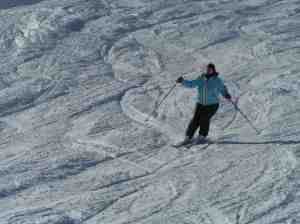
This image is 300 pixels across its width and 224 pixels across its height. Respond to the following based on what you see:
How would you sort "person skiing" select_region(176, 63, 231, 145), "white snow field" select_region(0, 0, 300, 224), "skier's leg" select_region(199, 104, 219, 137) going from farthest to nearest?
"skier's leg" select_region(199, 104, 219, 137)
"person skiing" select_region(176, 63, 231, 145)
"white snow field" select_region(0, 0, 300, 224)

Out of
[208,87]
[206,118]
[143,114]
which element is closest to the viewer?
[208,87]

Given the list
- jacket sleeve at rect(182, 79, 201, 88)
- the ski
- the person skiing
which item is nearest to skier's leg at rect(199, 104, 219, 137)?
the person skiing

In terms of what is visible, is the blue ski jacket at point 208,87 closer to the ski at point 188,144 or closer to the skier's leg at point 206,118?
the skier's leg at point 206,118

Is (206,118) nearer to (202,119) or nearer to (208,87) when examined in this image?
(202,119)

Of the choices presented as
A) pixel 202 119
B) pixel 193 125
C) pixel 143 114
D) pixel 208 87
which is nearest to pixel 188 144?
pixel 193 125

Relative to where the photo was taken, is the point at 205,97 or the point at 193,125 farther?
the point at 193,125

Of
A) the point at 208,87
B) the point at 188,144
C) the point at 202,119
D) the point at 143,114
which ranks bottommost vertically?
the point at 188,144

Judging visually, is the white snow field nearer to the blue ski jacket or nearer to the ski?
the ski

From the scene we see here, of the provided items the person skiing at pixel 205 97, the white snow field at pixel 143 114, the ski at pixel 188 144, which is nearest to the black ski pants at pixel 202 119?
the person skiing at pixel 205 97
